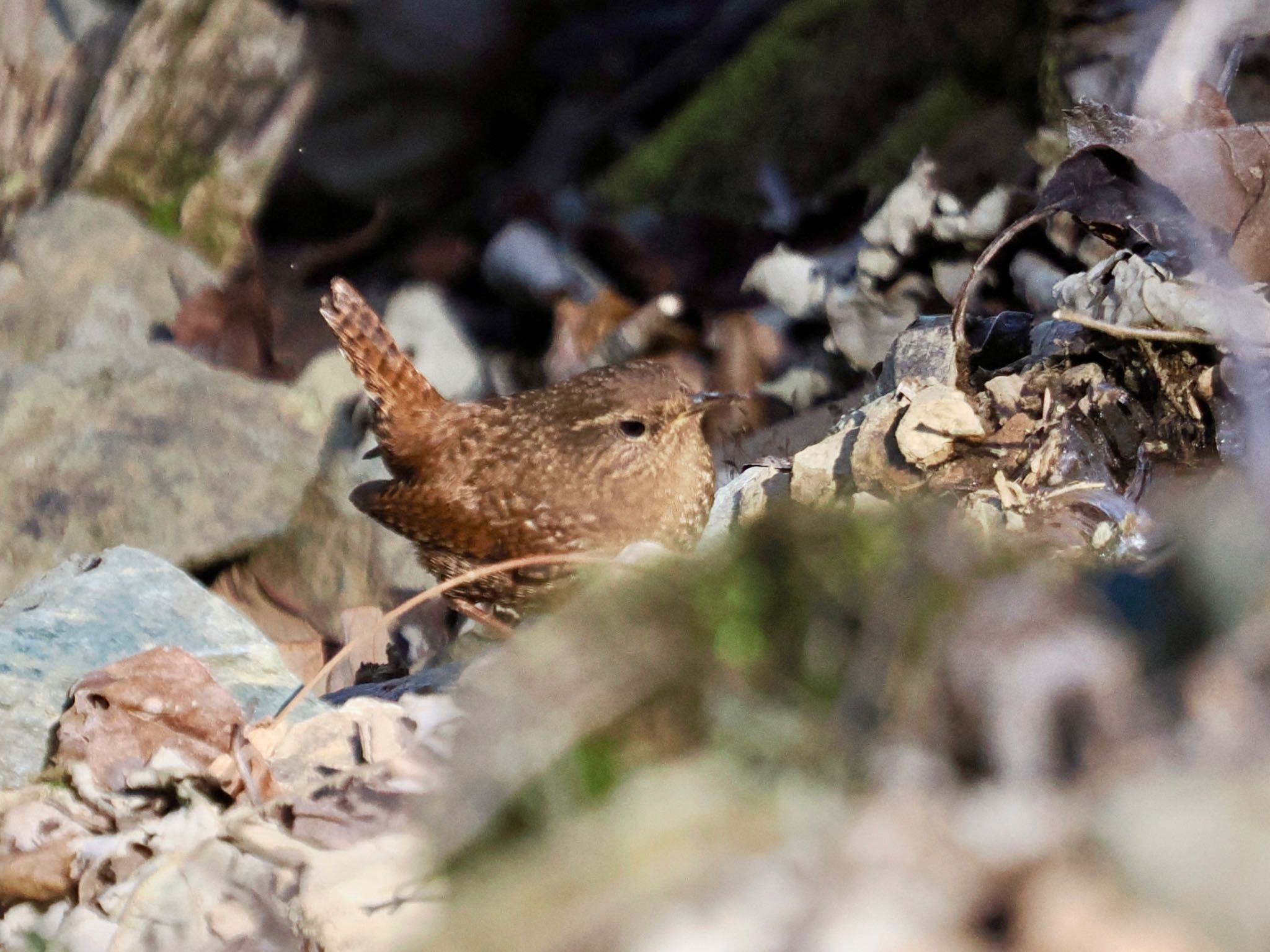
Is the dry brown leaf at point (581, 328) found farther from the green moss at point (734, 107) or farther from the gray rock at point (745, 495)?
the gray rock at point (745, 495)

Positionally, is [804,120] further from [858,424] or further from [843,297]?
[858,424]

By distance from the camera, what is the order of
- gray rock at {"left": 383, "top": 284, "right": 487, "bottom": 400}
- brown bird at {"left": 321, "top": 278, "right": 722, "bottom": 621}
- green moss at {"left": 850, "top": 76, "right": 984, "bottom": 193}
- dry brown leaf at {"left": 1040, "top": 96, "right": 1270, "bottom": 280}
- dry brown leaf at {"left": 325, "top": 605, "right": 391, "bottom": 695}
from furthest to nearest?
gray rock at {"left": 383, "top": 284, "right": 487, "bottom": 400} < green moss at {"left": 850, "top": 76, "right": 984, "bottom": 193} < dry brown leaf at {"left": 325, "top": 605, "right": 391, "bottom": 695} < brown bird at {"left": 321, "top": 278, "right": 722, "bottom": 621} < dry brown leaf at {"left": 1040, "top": 96, "right": 1270, "bottom": 280}

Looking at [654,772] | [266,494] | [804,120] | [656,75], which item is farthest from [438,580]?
[656,75]

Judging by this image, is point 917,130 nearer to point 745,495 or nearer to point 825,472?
point 745,495

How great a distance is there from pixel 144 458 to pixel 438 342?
60.5 inches

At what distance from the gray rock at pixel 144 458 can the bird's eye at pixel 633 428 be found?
1.83 meters

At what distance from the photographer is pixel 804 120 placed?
5.94 metres

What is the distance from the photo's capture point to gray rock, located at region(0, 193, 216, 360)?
588 centimetres

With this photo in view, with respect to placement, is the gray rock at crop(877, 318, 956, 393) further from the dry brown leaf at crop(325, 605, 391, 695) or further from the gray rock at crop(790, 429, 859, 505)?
the dry brown leaf at crop(325, 605, 391, 695)

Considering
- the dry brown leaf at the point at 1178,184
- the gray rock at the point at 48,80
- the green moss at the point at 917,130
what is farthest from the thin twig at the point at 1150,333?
the gray rock at the point at 48,80

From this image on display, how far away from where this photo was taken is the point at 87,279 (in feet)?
19.8

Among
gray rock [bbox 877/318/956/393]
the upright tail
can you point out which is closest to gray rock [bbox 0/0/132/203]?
the upright tail

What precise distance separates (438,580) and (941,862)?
2953mm

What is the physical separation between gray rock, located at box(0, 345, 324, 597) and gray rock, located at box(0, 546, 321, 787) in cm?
180
